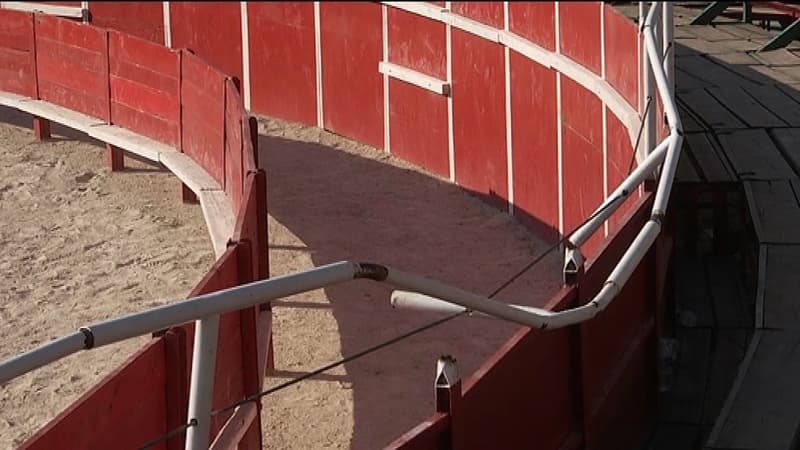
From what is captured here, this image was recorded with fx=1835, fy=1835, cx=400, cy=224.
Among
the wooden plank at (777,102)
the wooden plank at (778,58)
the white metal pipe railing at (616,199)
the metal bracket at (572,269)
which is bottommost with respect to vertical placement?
the wooden plank at (778,58)

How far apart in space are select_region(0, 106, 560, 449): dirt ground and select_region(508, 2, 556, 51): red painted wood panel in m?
1.23

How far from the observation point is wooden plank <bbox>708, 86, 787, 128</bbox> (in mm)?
9477

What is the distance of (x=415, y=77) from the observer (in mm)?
13234

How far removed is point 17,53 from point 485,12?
13.0 ft

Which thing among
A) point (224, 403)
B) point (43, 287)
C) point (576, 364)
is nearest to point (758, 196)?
point (576, 364)

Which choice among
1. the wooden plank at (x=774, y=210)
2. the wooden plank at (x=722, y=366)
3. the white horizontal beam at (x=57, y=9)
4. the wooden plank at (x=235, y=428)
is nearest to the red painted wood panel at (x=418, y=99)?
the white horizontal beam at (x=57, y=9)

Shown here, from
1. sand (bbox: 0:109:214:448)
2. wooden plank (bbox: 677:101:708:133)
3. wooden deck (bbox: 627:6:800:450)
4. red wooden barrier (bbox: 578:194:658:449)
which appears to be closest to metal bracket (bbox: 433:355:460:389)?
red wooden barrier (bbox: 578:194:658:449)

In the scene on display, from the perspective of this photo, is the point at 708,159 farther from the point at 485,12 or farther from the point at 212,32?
the point at 212,32

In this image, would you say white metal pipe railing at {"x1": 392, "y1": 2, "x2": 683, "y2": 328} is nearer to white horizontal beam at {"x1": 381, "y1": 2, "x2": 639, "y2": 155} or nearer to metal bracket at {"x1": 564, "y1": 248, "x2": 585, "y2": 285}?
metal bracket at {"x1": 564, "y1": 248, "x2": 585, "y2": 285}

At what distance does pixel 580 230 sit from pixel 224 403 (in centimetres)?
146

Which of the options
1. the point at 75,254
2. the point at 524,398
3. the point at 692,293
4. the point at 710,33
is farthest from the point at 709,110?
the point at 524,398

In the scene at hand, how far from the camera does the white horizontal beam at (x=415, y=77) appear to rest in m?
12.8

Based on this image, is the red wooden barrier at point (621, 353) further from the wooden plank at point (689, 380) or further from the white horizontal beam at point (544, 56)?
the white horizontal beam at point (544, 56)

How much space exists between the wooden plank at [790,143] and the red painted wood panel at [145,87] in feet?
14.0
